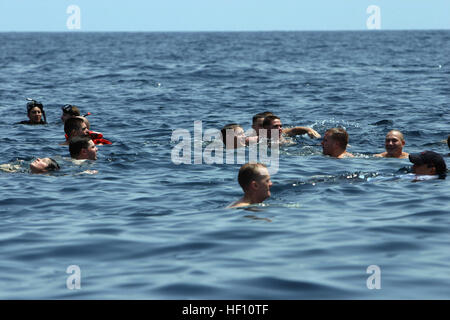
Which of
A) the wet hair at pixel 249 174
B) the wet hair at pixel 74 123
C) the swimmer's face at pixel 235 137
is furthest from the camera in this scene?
the swimmer's face at pixel 235 137

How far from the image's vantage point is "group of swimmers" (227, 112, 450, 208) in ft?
31.7

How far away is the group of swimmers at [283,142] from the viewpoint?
965 cm

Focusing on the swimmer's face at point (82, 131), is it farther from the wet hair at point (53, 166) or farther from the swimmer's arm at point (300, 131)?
the swimmer's arm at point (300, 131)

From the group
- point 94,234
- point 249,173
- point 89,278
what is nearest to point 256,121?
point 249,173

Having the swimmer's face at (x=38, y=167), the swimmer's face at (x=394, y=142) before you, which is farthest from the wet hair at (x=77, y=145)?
the swimmer's face at (x=394, y=142)

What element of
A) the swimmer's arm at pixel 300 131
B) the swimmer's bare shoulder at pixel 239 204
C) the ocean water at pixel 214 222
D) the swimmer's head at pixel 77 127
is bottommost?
the ocean water at pixel 214 222

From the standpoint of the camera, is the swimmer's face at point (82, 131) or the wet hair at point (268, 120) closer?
the swimmer's face at point (82, 131)

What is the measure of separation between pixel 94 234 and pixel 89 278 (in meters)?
1.75

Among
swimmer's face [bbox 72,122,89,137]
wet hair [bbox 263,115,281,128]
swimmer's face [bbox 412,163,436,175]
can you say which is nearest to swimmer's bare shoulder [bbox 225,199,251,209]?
swimmer's face [bbox 412,163,436,175]

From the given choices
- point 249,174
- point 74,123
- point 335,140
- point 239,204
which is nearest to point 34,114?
point 74,123

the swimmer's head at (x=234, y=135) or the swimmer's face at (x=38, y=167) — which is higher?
the swimmer's head at (x=234, y=135)

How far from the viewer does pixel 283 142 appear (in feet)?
53.6

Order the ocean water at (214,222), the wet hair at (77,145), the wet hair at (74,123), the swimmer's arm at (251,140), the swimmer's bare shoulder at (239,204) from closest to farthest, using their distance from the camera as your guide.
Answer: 1. the ocean water at (214,222)
2. the swimmer's bare shoulder at (239,204)
3. the wet hair at (77,145)
4. the wet hair at (74,123)
5. the swimmer's arm at (251,140)
